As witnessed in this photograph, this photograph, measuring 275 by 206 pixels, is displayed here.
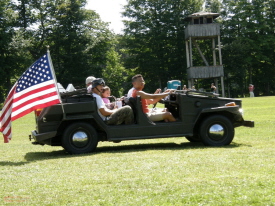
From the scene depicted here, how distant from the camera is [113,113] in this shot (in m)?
10.1

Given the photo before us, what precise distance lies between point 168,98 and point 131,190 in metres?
5.44

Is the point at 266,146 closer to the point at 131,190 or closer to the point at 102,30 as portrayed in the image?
the point at 131,190

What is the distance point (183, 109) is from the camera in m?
10.3

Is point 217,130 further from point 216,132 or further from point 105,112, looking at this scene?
point 105,112

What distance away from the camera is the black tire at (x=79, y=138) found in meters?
9.91

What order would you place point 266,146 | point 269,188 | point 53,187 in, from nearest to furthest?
point 269,188 → point 53,187 → point 266,146

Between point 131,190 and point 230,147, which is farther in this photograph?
point 230,147

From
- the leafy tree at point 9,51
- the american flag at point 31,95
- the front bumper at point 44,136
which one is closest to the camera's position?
the american flag at point 31,95

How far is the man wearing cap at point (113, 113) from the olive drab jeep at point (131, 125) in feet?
0.32

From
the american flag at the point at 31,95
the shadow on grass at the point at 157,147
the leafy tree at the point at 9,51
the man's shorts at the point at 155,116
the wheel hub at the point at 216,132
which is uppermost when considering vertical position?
the leafy tree at the point at 9,51

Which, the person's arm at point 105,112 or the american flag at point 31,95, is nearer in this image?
the american flag at point 31,95

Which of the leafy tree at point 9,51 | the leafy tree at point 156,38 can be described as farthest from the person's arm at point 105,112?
the leafy tree at point 156,38

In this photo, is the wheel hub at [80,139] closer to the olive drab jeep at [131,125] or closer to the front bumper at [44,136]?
the olive drab jeep at [131,125]

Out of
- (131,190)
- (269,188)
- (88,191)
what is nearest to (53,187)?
(88,191)
